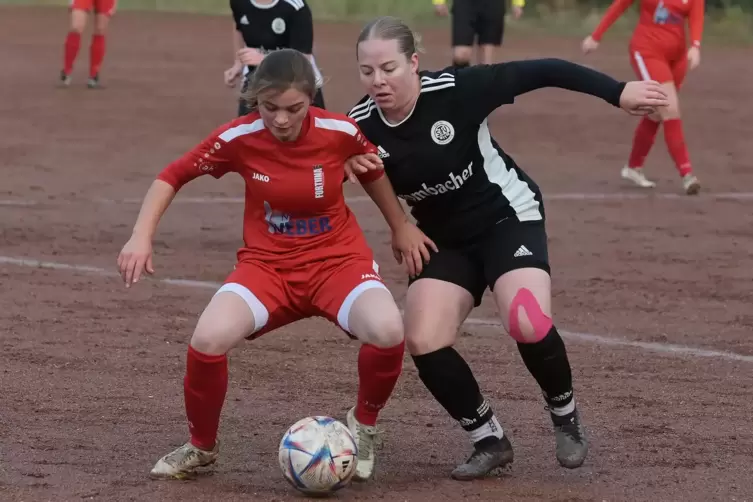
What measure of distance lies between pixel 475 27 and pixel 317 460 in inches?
412

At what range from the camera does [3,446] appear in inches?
195

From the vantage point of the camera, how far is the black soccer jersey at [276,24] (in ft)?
Answer: 28.1

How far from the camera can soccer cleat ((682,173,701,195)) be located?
10.9 meters

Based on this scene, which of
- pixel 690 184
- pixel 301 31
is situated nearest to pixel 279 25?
pixel 301 31

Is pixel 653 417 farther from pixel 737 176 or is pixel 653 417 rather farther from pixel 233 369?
pixel 737 176

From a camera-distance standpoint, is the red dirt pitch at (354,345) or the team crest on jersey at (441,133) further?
the team crest on jersey at (441,133)

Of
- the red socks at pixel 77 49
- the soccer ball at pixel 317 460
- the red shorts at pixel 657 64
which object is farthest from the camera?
the red socks at pixel 77 49

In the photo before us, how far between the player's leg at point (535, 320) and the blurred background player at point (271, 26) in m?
3.77

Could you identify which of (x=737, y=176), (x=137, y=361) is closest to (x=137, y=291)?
(x=137, y=361)

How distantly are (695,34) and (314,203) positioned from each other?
697 cm

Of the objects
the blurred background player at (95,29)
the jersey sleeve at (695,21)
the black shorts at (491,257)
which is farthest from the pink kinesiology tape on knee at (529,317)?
the blurred background player at (95,29)

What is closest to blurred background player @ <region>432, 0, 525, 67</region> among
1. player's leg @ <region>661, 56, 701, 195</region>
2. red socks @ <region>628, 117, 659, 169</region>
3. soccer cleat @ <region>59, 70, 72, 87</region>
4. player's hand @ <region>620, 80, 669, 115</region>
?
red socks @ <region>628, 117, 659, 169</region>

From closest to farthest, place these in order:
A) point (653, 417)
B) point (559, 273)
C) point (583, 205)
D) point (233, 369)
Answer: point (653, 417) → point (233, 369) → point (559, 273) → point (583, 205)

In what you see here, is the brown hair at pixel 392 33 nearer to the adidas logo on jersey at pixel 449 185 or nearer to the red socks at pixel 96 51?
the adidas logo on jersey at pixel 449 185
